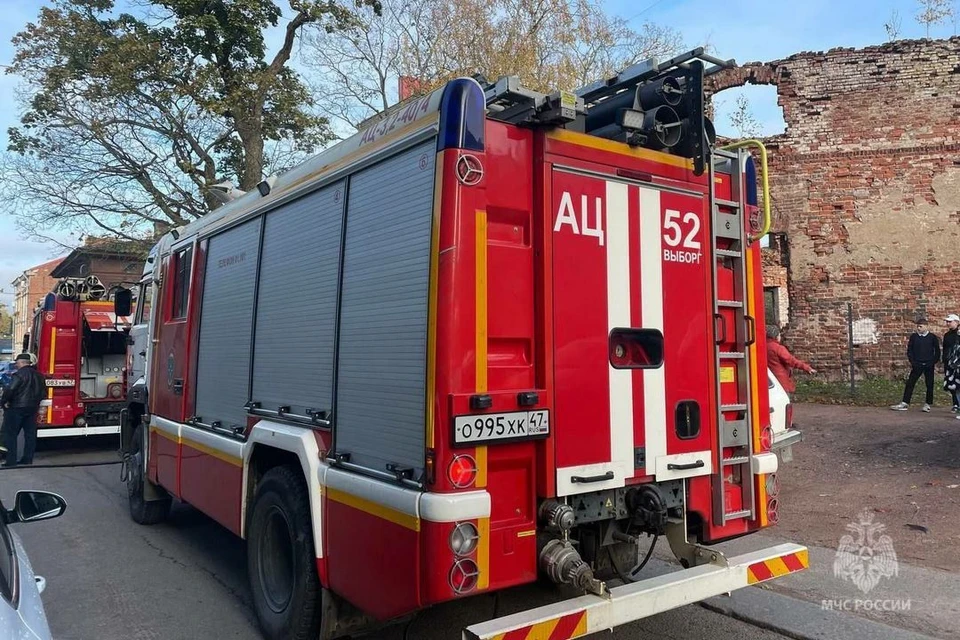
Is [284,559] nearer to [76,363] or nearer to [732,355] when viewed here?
[732,355]

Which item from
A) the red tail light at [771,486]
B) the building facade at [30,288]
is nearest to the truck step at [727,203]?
the red tail light at [771,486]

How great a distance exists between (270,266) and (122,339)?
10373 millimetres

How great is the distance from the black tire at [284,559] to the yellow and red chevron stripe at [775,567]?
231 centimetres

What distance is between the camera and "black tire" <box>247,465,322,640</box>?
3.90 m

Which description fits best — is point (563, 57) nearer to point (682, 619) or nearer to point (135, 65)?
point (135, 65)

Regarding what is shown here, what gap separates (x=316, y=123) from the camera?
1892cm

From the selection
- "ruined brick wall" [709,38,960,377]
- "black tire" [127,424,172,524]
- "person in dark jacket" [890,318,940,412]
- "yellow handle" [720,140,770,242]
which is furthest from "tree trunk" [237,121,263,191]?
"yellow handle" [720,140,770,242]

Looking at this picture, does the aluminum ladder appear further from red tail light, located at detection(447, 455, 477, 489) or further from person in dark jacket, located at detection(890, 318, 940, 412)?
person in dark jacket, located at detection(890, 318, 940, 412)

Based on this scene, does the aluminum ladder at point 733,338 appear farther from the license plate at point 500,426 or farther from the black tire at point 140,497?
the black tire at point 140,497

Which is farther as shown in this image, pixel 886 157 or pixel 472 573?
pixel 886 157

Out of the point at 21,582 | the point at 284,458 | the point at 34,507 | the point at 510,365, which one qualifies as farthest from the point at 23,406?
the point at 510,365

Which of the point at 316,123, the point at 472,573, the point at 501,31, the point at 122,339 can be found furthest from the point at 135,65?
the point at 472,573

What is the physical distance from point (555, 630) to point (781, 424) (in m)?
4.98

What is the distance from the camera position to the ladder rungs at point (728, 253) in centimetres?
423
